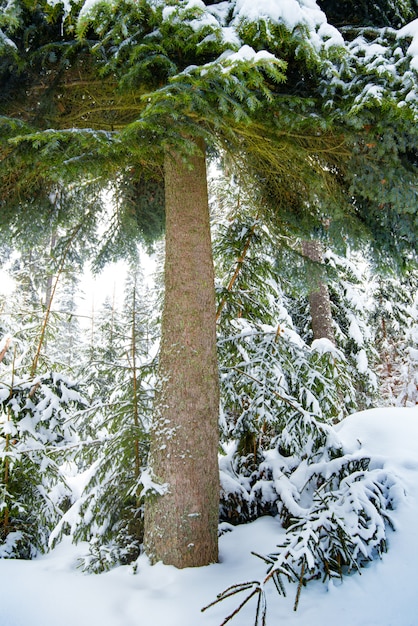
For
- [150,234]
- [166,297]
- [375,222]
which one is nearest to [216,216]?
[150,234]

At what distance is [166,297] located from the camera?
3957 mm

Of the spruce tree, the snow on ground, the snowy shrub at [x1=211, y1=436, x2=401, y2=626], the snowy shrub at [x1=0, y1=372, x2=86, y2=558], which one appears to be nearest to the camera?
the snow on ground

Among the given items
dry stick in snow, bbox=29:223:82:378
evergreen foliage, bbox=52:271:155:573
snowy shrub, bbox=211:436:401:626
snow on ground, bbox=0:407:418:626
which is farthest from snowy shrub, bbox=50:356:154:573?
dry stick in snow, bbox=29:223:82:378

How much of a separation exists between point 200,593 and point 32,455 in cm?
269

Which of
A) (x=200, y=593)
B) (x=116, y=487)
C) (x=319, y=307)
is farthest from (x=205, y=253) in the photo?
(x=319, y=307)

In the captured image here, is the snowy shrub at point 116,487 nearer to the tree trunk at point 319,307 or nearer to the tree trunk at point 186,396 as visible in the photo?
the tree trunk at point 186,396

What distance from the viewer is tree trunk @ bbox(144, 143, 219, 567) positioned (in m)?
3.29

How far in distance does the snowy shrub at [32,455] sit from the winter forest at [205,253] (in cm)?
3

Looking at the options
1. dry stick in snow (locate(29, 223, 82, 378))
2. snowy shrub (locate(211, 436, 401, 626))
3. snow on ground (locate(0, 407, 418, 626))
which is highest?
dry stick in snow (locate(29, 223, 82, 378))

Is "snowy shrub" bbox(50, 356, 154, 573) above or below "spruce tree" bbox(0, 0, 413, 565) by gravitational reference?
below

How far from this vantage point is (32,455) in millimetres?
4508

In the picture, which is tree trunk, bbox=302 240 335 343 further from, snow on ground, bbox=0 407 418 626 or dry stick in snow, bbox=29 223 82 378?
snow on ground, bbox=0 407 418 626

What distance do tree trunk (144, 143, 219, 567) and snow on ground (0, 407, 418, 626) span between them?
0.90 feet

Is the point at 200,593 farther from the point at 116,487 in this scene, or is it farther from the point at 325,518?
the point at 116,487
